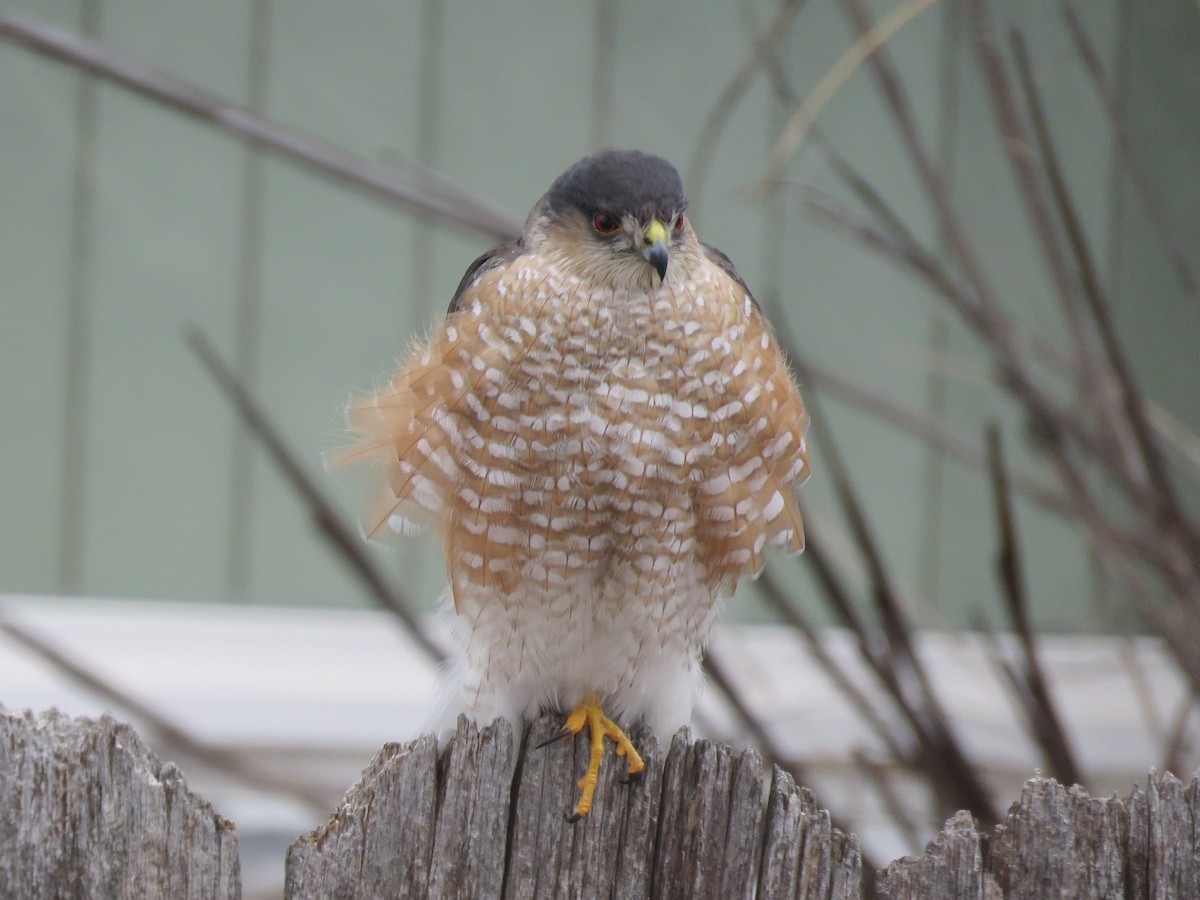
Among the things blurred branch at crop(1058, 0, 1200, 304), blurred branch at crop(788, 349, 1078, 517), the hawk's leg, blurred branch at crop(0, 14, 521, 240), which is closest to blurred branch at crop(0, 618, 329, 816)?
the hawk's leg

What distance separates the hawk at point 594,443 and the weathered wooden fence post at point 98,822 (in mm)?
523

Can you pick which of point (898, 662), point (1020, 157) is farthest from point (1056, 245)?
point (898, 662)

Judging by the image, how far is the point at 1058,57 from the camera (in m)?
3.52

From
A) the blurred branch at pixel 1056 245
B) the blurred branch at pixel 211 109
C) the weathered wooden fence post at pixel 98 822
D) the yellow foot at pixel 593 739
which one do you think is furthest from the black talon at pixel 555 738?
the blurred branch at pixel 1056 245

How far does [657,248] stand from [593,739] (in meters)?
0.63

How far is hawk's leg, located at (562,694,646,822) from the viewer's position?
51.5 inches

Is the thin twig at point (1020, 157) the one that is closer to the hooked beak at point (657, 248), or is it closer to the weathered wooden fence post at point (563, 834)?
the hooked beak at point (657, 248)

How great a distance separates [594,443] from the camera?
5.41 feet

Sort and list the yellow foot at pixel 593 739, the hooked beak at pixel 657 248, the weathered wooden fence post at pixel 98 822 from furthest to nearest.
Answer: the hooked beak at pixel 657 248, the yellow foot at pixel 593 739, the weathered wooden fence post at pixel 98 822

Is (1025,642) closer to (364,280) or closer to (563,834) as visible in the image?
(563,834)

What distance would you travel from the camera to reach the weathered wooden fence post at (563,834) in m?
1.23

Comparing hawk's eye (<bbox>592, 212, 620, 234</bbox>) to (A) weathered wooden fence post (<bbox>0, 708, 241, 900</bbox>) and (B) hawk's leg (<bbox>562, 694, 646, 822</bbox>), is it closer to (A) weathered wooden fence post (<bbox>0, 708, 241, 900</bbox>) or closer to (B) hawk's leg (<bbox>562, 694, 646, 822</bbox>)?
(B) hawk's leg (<bbox>562, 694, 646, 822</bbox>)

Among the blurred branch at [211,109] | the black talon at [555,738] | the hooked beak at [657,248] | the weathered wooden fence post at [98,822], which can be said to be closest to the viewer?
the weathered wooden fence post at [98,822]

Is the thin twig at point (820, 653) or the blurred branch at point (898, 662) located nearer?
the blurred branch at point (898, 662)
